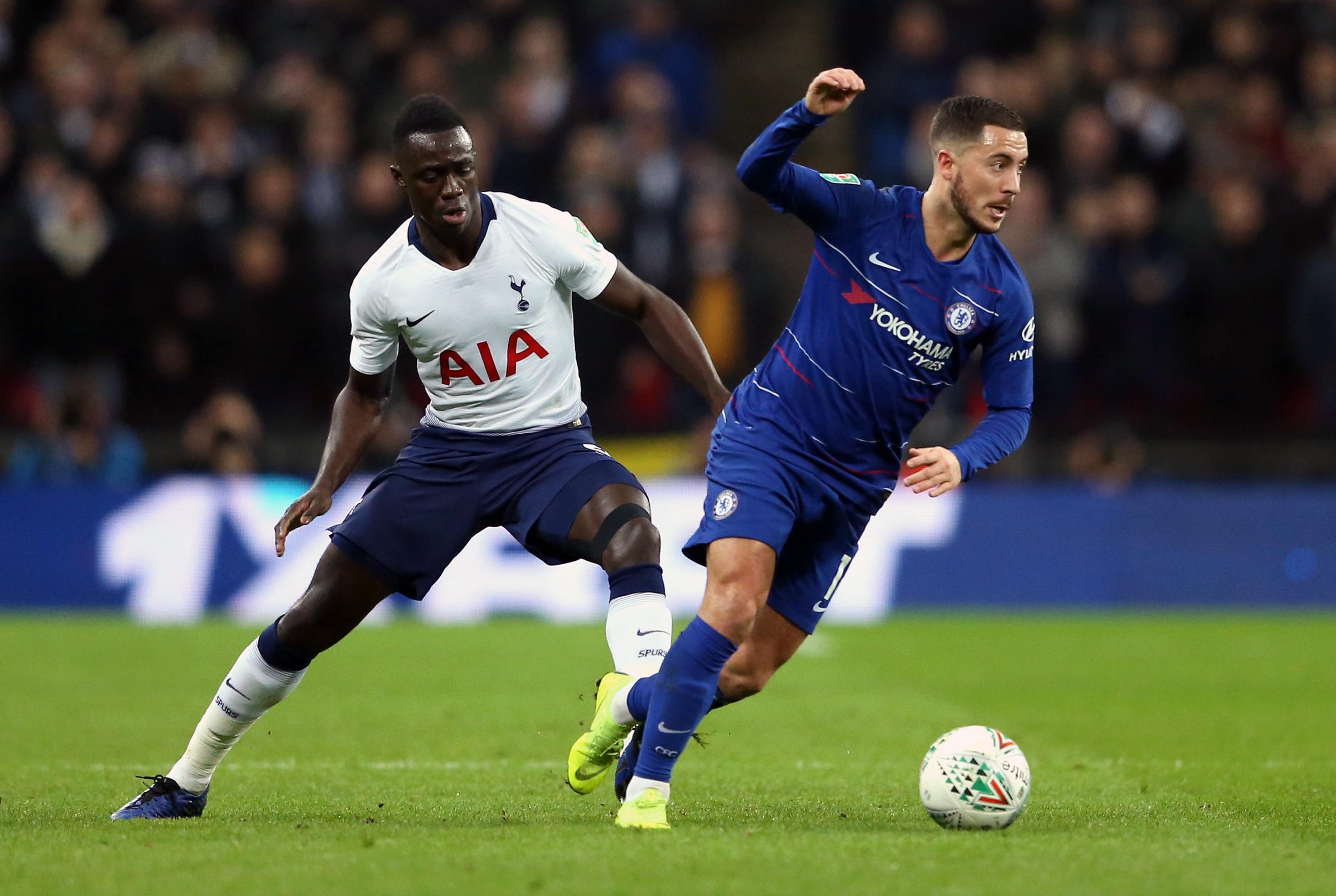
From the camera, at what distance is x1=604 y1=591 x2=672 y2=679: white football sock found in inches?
244

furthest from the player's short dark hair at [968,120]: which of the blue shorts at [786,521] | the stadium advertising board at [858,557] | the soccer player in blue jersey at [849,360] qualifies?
the stadium advertising board at [858,557]

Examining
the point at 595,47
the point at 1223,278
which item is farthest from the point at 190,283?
the point at 1223,278

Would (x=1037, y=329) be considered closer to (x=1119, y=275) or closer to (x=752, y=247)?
(x=1119, y=275)

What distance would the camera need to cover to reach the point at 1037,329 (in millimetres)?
15523

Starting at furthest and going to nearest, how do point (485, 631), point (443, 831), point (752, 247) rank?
point (752, 247)
point (485, 631)
point (443, 831)

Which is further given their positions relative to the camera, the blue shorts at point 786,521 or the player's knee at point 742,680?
the player's knee at point 742,680

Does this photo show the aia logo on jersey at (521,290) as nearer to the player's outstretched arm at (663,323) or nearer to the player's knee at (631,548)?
the player's outstretched arm at (663,323)

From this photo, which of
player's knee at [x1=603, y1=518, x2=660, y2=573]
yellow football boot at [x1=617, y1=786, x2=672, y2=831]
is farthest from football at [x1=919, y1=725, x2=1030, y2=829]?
player's knee at [x1=603, y1=518, x2=660, y2=573]

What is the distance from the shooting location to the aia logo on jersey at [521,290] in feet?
21.2

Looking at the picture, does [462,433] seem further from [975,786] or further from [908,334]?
[975,786]

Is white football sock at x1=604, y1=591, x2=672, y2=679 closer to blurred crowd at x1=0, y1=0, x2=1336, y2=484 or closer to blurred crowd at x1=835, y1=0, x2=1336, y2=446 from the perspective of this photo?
blurred crowd at x1=0, y1=0, x2=1336, y2=484

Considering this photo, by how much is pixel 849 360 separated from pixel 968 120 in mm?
914

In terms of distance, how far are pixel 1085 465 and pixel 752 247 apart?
3803 mm

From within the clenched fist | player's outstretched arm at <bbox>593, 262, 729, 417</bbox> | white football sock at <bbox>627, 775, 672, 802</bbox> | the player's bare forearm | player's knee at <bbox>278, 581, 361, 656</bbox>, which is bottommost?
white football sock at <bbox>627, 775, 672, 802</bbox>
